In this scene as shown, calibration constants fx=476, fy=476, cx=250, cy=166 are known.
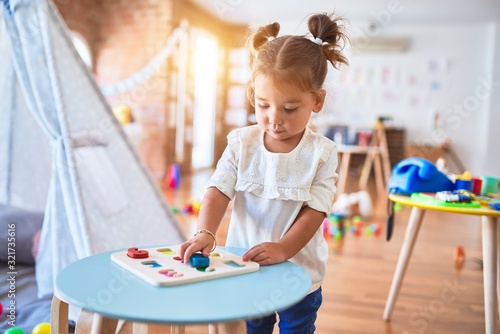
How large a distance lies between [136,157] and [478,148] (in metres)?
6.06

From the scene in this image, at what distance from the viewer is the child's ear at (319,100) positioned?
3.10ft

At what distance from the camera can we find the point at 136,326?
76cm

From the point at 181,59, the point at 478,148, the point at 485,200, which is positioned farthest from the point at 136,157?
the point at 478,148

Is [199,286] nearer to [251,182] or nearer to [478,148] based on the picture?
[251,182]

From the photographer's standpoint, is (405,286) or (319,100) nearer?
(319,100)

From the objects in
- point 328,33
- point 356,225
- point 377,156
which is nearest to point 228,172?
point 328,33

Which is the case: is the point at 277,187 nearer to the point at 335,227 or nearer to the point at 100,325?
the point at 100,325

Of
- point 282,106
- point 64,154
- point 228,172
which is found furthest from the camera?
point 64,154

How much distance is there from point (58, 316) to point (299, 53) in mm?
647

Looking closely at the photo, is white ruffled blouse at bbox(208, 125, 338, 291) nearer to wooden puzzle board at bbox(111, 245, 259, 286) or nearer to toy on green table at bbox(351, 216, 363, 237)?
wooden puzzle board at bbox(111, 245, 259, 286)

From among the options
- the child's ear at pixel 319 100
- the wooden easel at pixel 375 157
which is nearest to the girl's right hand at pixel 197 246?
the child's ear at pixel 319 100

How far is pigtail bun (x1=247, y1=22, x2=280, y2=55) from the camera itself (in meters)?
1.00

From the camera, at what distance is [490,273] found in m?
1.44

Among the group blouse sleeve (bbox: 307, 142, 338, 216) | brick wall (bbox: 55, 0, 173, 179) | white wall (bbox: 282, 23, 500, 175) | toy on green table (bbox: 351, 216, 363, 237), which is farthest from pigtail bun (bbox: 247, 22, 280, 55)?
white wall (bbox: 282, 23, 500, 175)
